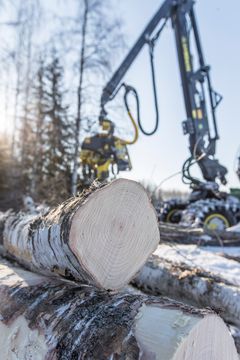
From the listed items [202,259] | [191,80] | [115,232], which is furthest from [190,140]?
[115,232]

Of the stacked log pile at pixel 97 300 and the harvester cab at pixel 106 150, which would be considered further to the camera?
the harvester cab at pixel 106 150

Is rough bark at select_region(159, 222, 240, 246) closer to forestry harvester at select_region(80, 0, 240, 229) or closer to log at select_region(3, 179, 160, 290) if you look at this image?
forestry harvester at select_region(80, 0, 240, 229)

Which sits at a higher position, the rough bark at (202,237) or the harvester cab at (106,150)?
the harvester cab at (106,150)

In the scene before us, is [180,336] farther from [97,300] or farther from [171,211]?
[171,211]

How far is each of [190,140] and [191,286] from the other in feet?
21.1

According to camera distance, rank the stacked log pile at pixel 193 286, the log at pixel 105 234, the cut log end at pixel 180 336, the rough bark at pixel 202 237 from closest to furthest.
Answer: the cut log end at pixel 180 336 < the log at pixel 105 234 < the stacked log pile at pixel 193 286 < the rough bark at pixel 202 237

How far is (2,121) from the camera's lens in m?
22.0

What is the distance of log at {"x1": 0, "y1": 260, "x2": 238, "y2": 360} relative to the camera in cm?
136

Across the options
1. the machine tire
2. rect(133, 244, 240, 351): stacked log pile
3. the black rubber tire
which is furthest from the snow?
the machine tire

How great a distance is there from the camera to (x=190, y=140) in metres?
9.33

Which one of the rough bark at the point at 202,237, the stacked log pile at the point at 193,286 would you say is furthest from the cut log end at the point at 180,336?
the rough bark at the point at 202,237

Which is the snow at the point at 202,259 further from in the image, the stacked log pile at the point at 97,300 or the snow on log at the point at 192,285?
the stacked log pile at the point at 97,300

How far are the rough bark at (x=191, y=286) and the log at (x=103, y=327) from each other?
1320 mm

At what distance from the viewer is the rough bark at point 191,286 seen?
291 cm
